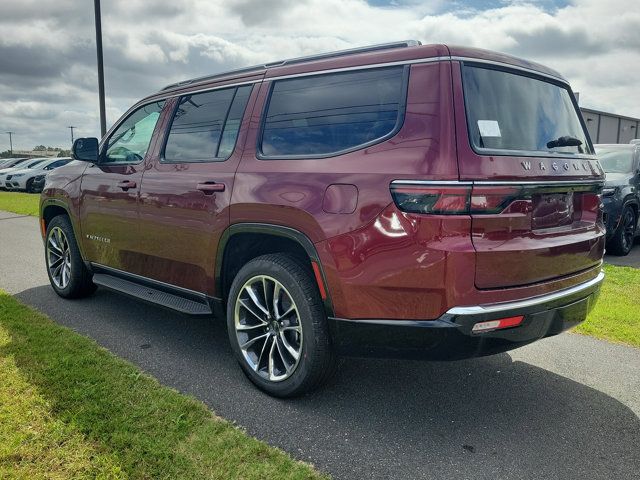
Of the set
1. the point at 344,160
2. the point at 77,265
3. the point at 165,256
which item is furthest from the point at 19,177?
the point at 344,160

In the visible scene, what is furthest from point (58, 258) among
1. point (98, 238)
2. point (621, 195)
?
point (621, 195)

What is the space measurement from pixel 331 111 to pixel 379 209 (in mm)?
745

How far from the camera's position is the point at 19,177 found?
81.7 feet

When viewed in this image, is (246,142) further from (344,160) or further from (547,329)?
(547,329)

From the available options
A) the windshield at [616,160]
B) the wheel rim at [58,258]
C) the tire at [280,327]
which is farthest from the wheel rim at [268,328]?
the windshield at [616,160]

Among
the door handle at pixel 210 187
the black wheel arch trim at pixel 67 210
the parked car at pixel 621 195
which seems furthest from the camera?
the parked car at pixel 621 195

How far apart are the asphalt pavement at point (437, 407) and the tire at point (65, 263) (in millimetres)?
642

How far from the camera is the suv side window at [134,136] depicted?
4348mm

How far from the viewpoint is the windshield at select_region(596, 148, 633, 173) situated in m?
8.73

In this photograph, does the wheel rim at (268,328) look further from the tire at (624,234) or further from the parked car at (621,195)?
the tire at (624,234)

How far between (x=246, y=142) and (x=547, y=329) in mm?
2074

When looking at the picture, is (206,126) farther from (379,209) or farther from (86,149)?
(379,209)

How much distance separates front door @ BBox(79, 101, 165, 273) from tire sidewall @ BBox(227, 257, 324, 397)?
127 centimetres

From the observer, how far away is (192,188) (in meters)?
3.67
